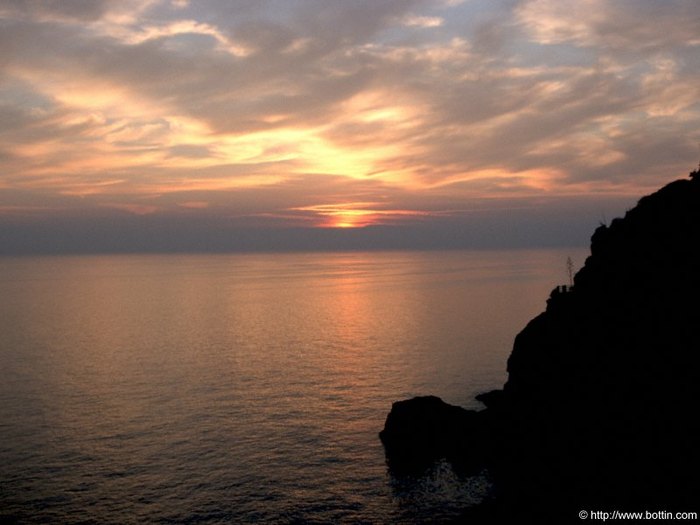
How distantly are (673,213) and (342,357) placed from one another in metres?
68.4

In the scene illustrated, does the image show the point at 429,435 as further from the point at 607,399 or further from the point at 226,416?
the point at 226,416

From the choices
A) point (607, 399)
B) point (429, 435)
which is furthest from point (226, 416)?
point (607, 399)

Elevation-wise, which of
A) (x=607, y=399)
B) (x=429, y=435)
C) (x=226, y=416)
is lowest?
(x=226, y=416)

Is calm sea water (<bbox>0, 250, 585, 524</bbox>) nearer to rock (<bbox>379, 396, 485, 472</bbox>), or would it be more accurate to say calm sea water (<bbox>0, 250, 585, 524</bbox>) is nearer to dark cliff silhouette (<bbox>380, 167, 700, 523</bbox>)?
rock (<bbox>379, 396, 485, 472</bbox>)

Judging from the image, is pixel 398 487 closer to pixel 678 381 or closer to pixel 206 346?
pixel 678 381

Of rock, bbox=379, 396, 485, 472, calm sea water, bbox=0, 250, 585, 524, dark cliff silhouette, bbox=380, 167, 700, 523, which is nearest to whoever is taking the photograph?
dark cliff silhouette, bbox=380, 167, 700, 523

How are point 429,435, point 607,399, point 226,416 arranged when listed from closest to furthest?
point 607,399, point 429,435, point 226,416

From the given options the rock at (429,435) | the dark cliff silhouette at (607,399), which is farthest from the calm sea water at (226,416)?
the dark cliff silhouette at (607,399)

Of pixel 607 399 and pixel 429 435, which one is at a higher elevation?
pixel 607 399

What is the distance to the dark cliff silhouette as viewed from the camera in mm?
33656

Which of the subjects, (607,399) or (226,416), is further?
(226,416)

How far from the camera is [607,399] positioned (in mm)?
38750

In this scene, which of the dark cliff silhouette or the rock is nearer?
the dark cliff silhouette

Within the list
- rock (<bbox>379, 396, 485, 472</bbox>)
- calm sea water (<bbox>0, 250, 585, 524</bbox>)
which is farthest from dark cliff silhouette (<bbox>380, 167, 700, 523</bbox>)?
calm sea water (<bbox>0, 250, 585, 524</bbox>)
